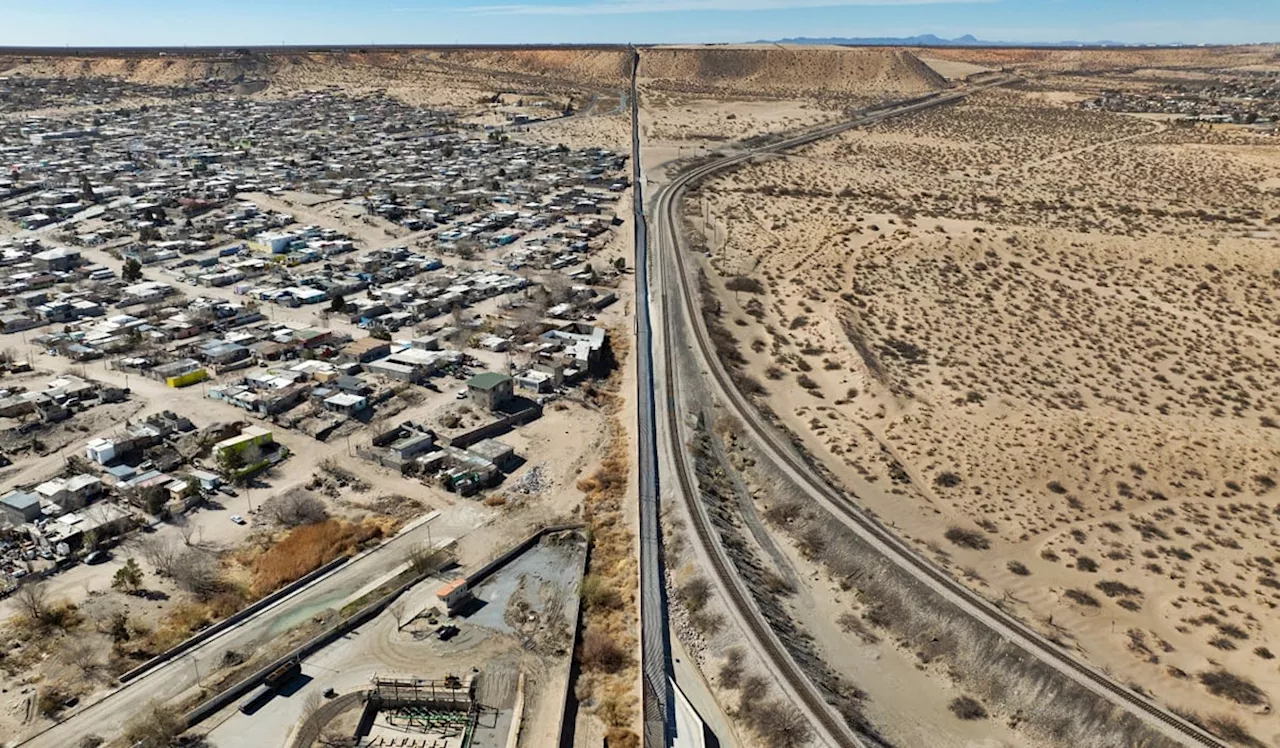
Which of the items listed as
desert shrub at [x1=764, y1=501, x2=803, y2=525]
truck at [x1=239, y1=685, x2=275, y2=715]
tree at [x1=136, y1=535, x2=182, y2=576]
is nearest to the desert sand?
desert shrub at [x1=764, y1=501, x2=803, y2=525]

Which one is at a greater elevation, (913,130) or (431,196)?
(913,130)

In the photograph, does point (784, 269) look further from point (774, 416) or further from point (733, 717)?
point (733, 717)

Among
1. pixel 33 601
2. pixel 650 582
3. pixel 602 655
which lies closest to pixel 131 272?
pixel 33 601

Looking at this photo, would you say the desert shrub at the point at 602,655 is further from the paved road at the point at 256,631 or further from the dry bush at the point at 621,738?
the paved road at the point at 256,631

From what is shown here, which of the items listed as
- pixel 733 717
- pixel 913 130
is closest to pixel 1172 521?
pixel 733 717

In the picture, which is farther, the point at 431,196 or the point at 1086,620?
the point at 431,196

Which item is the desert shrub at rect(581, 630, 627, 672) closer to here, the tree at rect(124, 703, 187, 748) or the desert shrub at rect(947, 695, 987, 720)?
the desert shrub at rect(947, 695, 987, 720)

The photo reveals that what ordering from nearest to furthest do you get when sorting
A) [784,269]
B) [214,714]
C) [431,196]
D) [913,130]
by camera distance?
[214,714]
[784,269]
[431,196]
[913,130]
